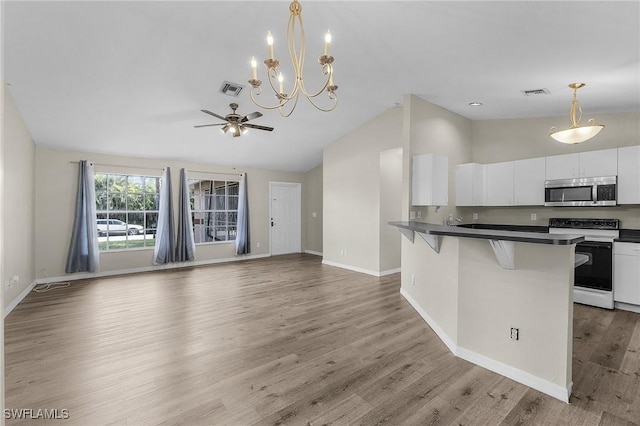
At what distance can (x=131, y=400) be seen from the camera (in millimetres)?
2125

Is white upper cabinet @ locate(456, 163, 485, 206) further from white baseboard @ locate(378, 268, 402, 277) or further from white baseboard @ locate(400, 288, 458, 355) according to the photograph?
white baseboard @ locate(400, 288, 458, 355)

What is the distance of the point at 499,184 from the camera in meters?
5.06

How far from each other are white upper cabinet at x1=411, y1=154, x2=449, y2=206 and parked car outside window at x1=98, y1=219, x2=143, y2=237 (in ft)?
18.6

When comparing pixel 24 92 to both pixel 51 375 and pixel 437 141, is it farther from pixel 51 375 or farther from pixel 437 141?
pixel 437 141

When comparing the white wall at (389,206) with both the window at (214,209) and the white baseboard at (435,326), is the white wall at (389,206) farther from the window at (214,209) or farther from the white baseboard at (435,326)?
the window at (214,209)

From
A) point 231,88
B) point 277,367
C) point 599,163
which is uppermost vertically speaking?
point 231,88

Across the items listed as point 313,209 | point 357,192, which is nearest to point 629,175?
point 357,192

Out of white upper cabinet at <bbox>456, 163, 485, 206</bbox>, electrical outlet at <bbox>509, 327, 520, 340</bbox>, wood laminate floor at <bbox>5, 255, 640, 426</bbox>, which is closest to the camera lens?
wood laminate floor at <bbox>5, 255, 640, 426</bbox>

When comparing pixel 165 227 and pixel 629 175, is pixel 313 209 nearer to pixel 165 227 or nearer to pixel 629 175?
pixel 165 227

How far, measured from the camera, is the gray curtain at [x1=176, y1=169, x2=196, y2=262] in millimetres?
6785

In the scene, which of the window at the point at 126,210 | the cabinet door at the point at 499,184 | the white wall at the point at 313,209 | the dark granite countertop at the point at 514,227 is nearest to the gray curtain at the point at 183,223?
the window at the point at 126,210

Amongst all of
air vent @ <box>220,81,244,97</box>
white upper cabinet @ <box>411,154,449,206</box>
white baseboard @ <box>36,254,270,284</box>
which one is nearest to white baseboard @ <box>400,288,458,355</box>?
white upper cabinet @ <box>411,154,449,206</box>

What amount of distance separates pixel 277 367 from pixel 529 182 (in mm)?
4575

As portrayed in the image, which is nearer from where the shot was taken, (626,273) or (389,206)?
(626,273)
